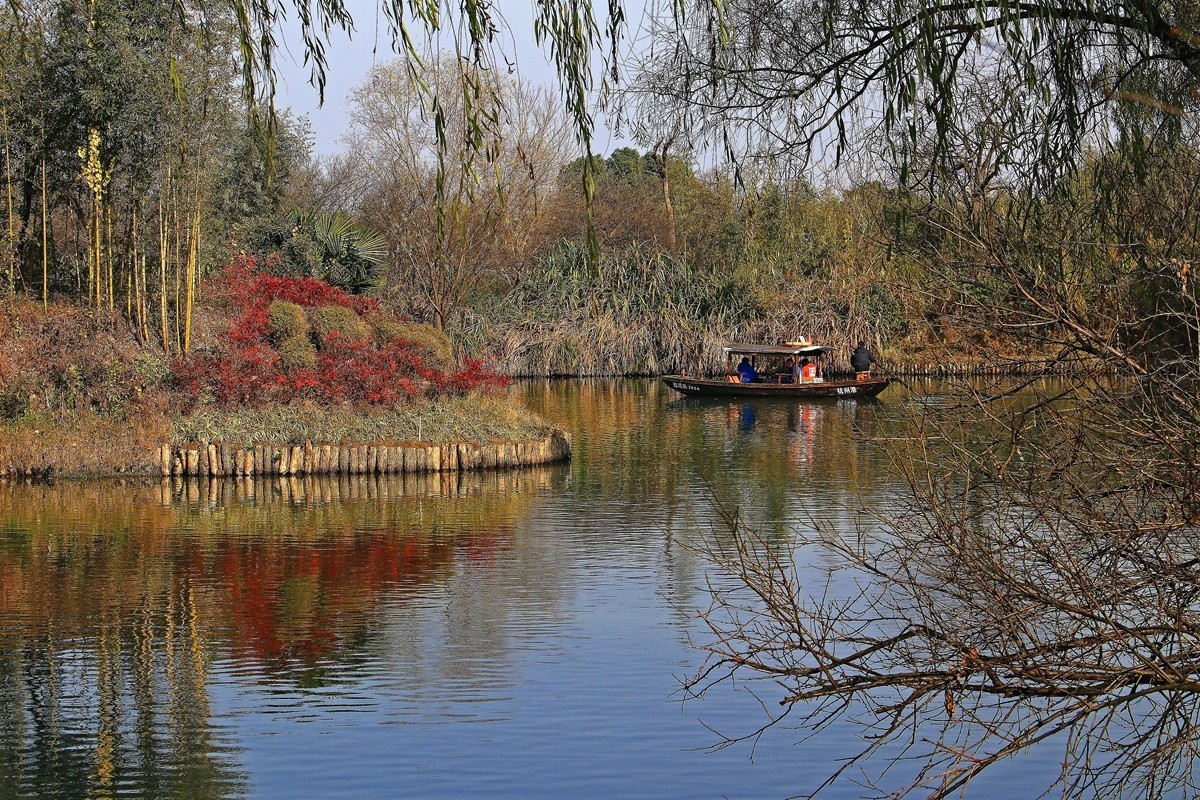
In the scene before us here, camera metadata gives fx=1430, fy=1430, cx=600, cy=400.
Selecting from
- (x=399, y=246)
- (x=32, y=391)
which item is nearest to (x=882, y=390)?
(x=399, y=246)

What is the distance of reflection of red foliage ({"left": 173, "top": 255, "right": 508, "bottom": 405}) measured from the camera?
2017 centimetres

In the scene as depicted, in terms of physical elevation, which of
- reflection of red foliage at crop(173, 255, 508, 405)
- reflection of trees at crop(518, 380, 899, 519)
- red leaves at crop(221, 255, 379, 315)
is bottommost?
reflection of trees at crop(518, 380, 899, 519)

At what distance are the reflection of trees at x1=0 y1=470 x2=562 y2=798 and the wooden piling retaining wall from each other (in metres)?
0.40

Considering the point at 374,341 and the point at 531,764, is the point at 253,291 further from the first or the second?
the point at 531,764

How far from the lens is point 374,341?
22031 mm

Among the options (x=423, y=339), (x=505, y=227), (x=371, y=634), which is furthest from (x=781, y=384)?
(x=371, y=634)

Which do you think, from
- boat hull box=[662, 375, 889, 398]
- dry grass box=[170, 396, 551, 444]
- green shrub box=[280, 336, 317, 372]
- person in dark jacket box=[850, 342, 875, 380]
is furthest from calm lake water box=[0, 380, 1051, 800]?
person in dark jacket box=[850, 342, 875, 380]

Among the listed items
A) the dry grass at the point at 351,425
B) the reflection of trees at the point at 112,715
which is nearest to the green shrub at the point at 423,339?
the dry grass at the point at 351,425

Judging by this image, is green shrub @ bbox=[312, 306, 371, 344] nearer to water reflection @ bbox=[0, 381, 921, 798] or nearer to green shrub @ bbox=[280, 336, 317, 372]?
green shrub @ bbox=[280, 336, 317, 372]

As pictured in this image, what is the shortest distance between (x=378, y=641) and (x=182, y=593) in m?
2.48

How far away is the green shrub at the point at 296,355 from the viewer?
2072cm

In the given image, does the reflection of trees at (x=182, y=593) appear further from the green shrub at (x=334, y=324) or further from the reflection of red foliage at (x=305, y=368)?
the green shrub at (x=334, y=324)

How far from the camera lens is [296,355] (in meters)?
20.7

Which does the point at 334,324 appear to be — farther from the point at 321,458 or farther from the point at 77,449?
the point at 77,449
